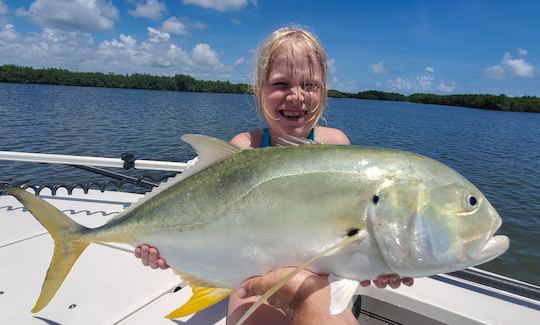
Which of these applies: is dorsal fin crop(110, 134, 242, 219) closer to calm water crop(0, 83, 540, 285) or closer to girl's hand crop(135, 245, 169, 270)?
girl's hand crop(135, 245, 169, 270)

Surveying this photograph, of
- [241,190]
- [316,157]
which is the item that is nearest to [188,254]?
[241,190]

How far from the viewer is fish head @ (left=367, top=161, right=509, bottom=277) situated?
1.49m

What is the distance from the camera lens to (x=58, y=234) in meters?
2.15

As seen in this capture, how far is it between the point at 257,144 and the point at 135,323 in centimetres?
172

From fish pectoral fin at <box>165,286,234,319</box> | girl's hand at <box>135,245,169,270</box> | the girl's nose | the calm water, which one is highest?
the girl's nose

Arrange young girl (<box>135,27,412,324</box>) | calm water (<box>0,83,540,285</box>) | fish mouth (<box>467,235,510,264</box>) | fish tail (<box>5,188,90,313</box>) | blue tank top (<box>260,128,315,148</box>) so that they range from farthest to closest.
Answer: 1. calm water (<box>0,83,540,285</box>)
2. blue tank top (<box>260,128,315,148</box>)
3. young girl (<box>135,27,412,324</box>)
4. fish tail (<box>5,188,90,313</box>)
5. fish mouth (<box>467,235,510,264</box>)

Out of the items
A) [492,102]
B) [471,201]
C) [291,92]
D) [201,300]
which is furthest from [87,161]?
[492,102]

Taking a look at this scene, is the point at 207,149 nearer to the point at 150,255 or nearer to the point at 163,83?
the point at 150,255

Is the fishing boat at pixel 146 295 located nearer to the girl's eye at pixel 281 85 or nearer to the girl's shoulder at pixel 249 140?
the girl's shoulder at pixel 249 140

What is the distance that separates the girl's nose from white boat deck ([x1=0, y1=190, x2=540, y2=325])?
1492mm

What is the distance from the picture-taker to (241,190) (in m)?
1.80

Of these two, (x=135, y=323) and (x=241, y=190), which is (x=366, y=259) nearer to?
(x=241, y=190)

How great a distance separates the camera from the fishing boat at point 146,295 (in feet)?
7.72

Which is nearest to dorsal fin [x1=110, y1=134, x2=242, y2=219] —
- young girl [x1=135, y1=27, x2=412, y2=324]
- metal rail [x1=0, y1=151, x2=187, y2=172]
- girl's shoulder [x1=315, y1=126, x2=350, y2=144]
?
young girl [x1=135, y1=27, x2=412, y2=324]
